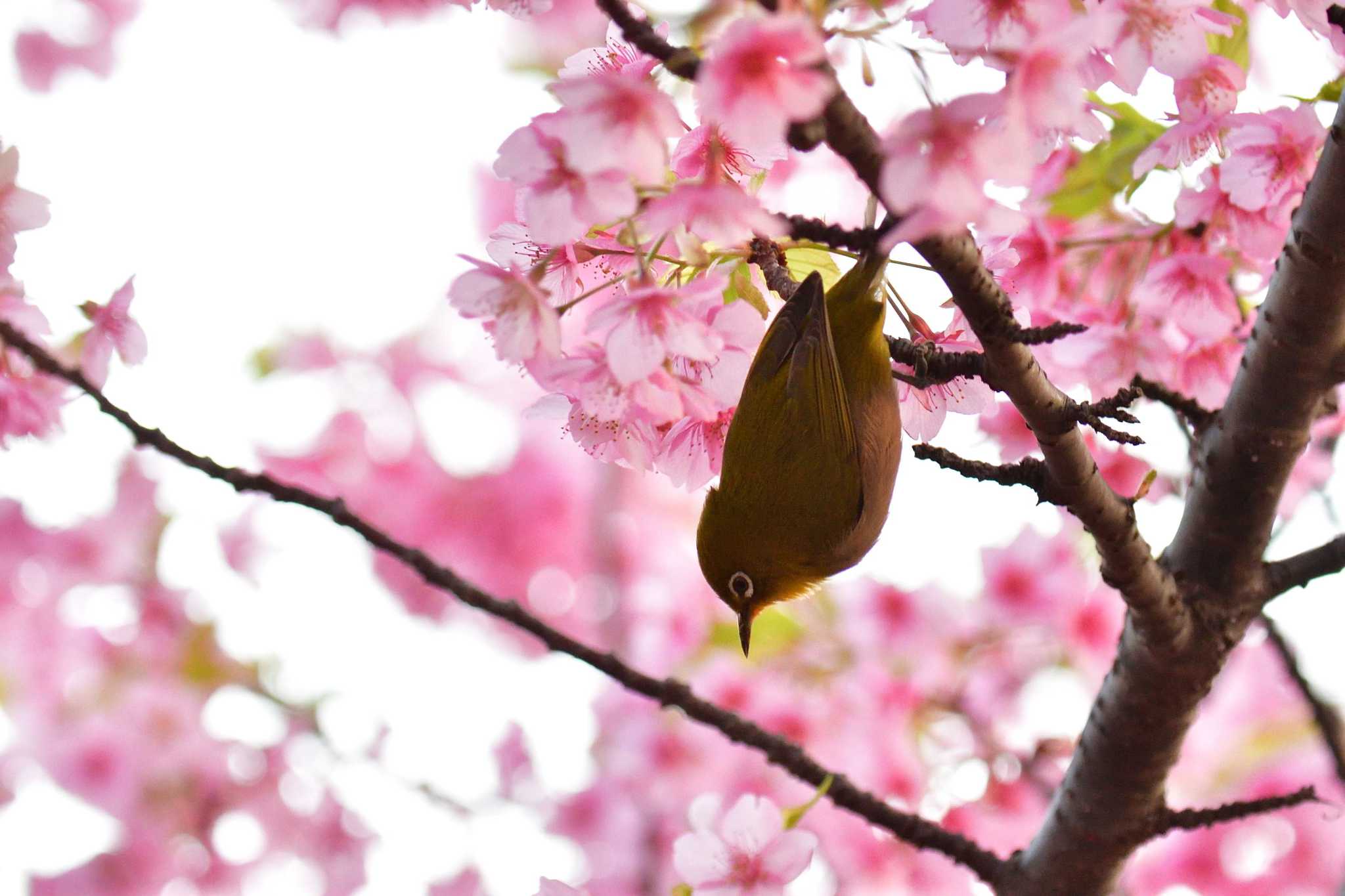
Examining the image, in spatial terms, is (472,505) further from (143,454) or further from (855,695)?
(855,695)

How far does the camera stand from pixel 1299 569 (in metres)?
1.47

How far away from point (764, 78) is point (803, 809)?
3.46ft

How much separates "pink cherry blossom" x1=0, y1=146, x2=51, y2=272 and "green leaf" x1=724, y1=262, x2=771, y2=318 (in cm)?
85

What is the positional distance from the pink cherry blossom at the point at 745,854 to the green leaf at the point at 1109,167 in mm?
1062

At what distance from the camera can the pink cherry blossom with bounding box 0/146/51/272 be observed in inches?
57.0

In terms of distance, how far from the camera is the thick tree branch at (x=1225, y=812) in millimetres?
1463

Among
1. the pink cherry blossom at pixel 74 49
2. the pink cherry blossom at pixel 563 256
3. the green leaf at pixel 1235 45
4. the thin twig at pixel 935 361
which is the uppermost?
the pink cherry blossom at pixel 74 49

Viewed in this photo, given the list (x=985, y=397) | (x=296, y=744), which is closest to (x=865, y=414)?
(x=985, y=397)

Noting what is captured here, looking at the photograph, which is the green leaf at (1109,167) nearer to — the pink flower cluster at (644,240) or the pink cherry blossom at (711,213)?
the pink flower cluster at (644,240)

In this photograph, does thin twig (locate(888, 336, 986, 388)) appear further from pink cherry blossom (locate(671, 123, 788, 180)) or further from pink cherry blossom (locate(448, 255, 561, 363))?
pink cherry blossom (locate(448, 255, 561, 363))

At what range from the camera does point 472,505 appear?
4.60 meters

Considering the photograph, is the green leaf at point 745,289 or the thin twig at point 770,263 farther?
the green leaf at point 745,289

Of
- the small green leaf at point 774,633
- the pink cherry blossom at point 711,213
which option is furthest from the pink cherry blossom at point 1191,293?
the small green leaf at point 774,633

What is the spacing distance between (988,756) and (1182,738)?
170cm
